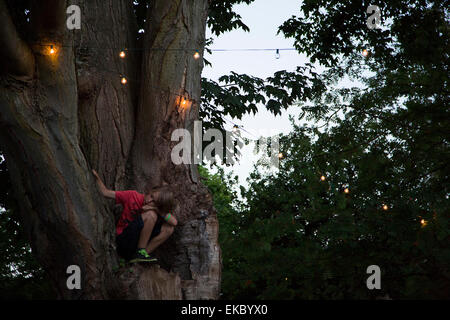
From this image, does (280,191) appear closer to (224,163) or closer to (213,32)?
(224,163)

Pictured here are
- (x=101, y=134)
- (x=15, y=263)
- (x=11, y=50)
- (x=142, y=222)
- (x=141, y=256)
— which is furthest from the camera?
(x=15, y=263)

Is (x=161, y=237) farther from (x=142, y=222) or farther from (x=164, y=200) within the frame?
(x=164, y=200)

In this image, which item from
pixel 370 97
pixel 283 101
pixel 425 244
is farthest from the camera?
pixel 283 101

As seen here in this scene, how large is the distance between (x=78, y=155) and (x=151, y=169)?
133cm

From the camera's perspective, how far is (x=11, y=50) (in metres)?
4.12

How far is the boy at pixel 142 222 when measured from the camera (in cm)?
486

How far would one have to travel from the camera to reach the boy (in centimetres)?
486

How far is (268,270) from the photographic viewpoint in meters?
5.66

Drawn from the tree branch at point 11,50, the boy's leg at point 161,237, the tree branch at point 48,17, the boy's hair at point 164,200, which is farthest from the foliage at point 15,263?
the tree branch at point 48,17

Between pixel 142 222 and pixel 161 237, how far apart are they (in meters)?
0.34

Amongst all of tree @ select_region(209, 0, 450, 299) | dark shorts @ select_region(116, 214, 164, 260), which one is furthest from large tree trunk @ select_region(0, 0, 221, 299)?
tree @ select_region(209, 0, 450, 299)

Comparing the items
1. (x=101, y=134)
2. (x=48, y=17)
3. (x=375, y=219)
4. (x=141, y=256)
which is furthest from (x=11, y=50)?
(x=375, y=219)

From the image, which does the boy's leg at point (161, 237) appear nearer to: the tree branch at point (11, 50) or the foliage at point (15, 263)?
the tree branch at point (11, 50)
